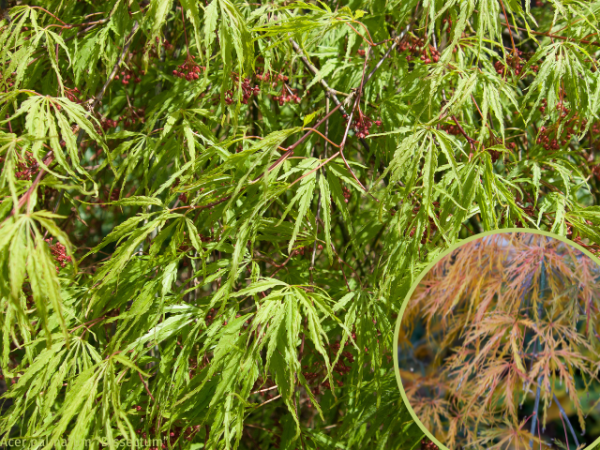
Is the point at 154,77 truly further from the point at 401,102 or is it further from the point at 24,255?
the point at 24,255

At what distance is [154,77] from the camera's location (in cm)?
163

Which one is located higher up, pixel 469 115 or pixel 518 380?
pixel 469 115

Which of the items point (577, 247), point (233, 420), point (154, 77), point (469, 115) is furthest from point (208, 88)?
point (577, 247)

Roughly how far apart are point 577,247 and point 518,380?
28cm

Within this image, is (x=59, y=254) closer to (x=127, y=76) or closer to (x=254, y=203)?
(x=127, y=76)

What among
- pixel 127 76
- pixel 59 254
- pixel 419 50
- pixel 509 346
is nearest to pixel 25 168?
pixel 59 254

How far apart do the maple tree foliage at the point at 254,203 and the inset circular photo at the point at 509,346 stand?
10 centimetres

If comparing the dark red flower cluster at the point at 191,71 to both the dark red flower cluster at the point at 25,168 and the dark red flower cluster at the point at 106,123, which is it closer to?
the dark red flower cluster at the point at 106,123

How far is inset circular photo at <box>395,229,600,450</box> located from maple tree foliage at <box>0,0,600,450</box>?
10 cm

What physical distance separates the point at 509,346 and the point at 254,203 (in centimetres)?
54

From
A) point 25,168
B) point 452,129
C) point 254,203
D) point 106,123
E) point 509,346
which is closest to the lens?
point 509,346

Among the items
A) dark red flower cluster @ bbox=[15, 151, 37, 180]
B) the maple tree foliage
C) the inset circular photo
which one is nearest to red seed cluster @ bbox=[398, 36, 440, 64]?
the maple tree foliage

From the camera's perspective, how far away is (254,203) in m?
1.06

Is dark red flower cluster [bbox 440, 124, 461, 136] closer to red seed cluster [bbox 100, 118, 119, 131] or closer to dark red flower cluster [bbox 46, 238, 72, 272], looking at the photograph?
red seed cluster [bbox 100, 118, 119, 131]
